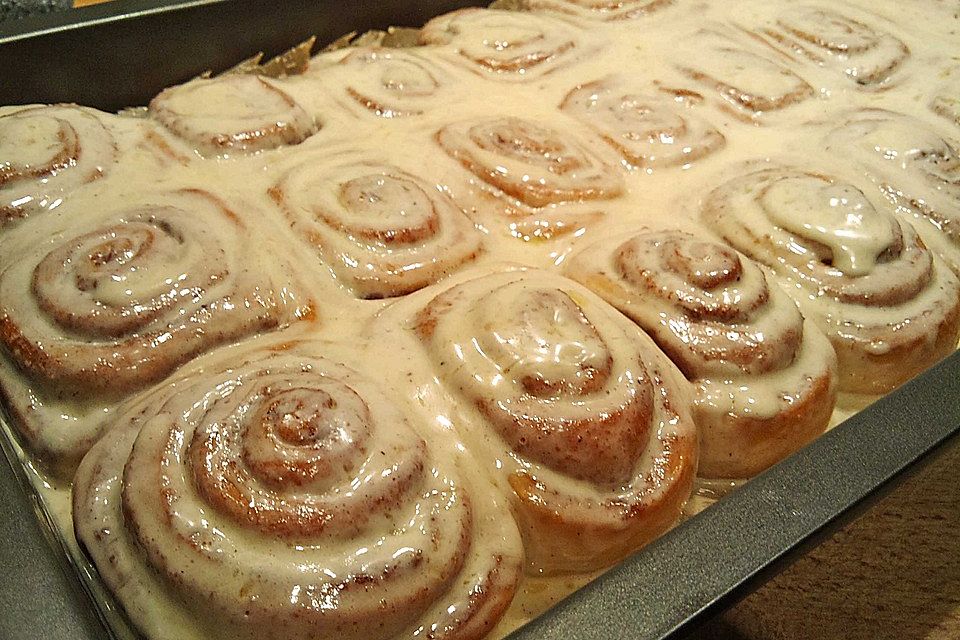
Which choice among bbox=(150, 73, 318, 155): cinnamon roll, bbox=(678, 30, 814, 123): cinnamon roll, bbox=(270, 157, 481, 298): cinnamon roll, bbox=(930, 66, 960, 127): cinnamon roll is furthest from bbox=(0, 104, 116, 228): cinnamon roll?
bbox=(930, 66, 960, 127): cinnamon roll

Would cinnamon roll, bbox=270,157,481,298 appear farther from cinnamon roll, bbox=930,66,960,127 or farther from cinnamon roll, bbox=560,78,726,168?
cinnamon roll, bbox=930,66,960,127

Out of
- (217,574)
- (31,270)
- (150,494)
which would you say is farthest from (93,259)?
(217,574)

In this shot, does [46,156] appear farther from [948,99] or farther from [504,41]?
[948,99]

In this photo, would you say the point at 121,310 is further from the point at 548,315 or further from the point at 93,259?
the point at 548,315

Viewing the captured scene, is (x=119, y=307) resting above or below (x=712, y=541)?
above

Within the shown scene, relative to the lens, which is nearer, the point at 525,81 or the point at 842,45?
the point at 525,81

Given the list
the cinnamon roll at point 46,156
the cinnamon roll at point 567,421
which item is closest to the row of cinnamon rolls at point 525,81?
the cinnamon roll at point 46,156

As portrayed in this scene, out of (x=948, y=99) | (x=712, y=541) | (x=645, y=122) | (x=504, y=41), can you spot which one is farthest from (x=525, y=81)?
(x=712, y=541)
